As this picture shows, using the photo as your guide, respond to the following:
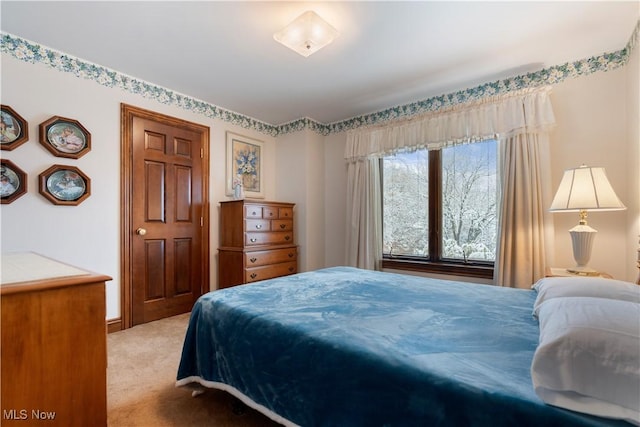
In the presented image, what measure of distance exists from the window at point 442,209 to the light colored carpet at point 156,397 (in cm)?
244

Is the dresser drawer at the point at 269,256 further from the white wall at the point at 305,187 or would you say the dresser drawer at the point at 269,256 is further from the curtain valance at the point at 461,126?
the curtain valance at the point at 461,126

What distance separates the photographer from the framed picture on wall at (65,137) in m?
2.41

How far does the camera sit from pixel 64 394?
3.20 ft

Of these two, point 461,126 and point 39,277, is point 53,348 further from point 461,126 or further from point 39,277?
point 461,126

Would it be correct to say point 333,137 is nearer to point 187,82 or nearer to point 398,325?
point 187,82

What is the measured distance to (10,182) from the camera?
7.37ft

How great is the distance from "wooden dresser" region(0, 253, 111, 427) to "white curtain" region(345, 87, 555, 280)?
114 inches

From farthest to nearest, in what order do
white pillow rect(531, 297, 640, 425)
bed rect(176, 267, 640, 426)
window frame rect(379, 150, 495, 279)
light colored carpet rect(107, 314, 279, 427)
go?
1. window frame rect(379, 150, 495, 279)
2. light colored carpet rect(107, 314, 279, 427)
3. bed rect(176, 267, 640, 426)
4. white pillow rect(531, 297, 640, 425)

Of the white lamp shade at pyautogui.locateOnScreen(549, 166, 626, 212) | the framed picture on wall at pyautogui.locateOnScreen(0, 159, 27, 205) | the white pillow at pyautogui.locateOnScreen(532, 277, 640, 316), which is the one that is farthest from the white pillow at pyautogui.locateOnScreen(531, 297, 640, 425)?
the framed picture on wall at pyautogui.locateOnScreen(0, 159, 27, 205)

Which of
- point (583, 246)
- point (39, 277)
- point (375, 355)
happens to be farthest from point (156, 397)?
point (583, 246)

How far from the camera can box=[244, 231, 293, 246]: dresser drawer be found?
335 cm

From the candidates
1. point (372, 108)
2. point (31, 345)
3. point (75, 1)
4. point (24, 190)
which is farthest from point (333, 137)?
point (31, 345)

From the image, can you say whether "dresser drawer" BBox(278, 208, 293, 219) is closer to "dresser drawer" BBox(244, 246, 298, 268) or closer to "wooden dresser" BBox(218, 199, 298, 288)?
"wooden dresser" BBox(218, 199, 298, 288)

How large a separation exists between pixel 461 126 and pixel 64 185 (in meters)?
3.65
